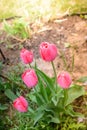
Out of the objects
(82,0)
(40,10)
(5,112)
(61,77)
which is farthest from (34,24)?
(61,77)

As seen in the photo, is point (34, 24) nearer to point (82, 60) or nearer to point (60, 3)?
point (60, 3)

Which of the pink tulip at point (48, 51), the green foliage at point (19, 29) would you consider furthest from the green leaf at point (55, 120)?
the green foliage at point (19, 29)

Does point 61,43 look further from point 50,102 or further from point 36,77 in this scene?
point 36,77

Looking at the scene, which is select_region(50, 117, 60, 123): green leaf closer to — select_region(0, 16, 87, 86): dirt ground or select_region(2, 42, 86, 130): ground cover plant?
select_region(2, 42, 86, 130): ground cover plant

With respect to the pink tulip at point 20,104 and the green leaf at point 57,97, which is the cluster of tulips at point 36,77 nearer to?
the pink tulip at point 20,104

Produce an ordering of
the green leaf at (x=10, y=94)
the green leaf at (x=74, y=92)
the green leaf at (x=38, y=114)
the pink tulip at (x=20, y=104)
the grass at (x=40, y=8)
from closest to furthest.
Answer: the pink tulip at (x=20, y=104) → the green leaf at (x=38, y=114) → the green leaf at (x=74, y=92) → the green leaf at (x=10, y=94) → the grass at (x=40, y=8)

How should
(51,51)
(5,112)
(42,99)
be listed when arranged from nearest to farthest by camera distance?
(51,51)
(42,99)
(5,112)

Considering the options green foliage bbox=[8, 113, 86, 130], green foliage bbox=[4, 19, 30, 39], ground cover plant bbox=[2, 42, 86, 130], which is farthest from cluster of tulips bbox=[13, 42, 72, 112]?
green foliage bbox=[4, 19, 30, 39]
